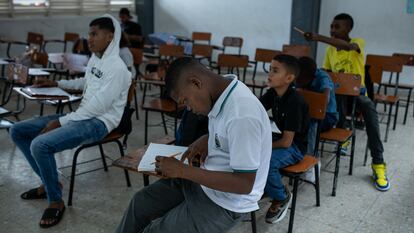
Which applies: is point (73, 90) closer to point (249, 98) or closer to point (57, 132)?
point (57, 132)

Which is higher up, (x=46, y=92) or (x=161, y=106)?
(x=46, y=92)

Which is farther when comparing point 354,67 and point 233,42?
point 233,42

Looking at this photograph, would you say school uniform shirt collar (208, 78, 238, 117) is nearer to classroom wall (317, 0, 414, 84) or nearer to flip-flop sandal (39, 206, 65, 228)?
flip-flop sandal (39, 206, 65, 228)

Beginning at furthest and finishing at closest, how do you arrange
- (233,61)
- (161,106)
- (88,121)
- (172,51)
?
(172,51) → (233,61) → (161,106) → (88,121)

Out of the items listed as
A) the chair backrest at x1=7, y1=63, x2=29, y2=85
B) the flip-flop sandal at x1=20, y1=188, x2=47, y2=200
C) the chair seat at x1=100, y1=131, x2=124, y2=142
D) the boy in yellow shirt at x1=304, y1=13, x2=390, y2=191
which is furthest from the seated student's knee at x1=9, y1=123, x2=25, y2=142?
the boy in yellow shirt at x1=304, y1=13, x2=390, y2=191

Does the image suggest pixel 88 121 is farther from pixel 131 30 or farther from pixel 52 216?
pixel 131 30

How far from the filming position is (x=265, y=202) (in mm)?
2883

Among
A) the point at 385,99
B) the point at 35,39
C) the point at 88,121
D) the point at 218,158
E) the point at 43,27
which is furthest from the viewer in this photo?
the point at 43,27

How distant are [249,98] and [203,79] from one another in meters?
0.17

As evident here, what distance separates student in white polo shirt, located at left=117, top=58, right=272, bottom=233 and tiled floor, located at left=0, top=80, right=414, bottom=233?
1060 mm

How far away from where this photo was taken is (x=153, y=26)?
30.8 feet

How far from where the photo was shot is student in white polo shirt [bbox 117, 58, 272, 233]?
4.51 ft

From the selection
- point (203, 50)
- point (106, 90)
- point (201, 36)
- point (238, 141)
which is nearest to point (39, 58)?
point (203, 50)

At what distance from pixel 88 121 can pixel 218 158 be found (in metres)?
1.36
